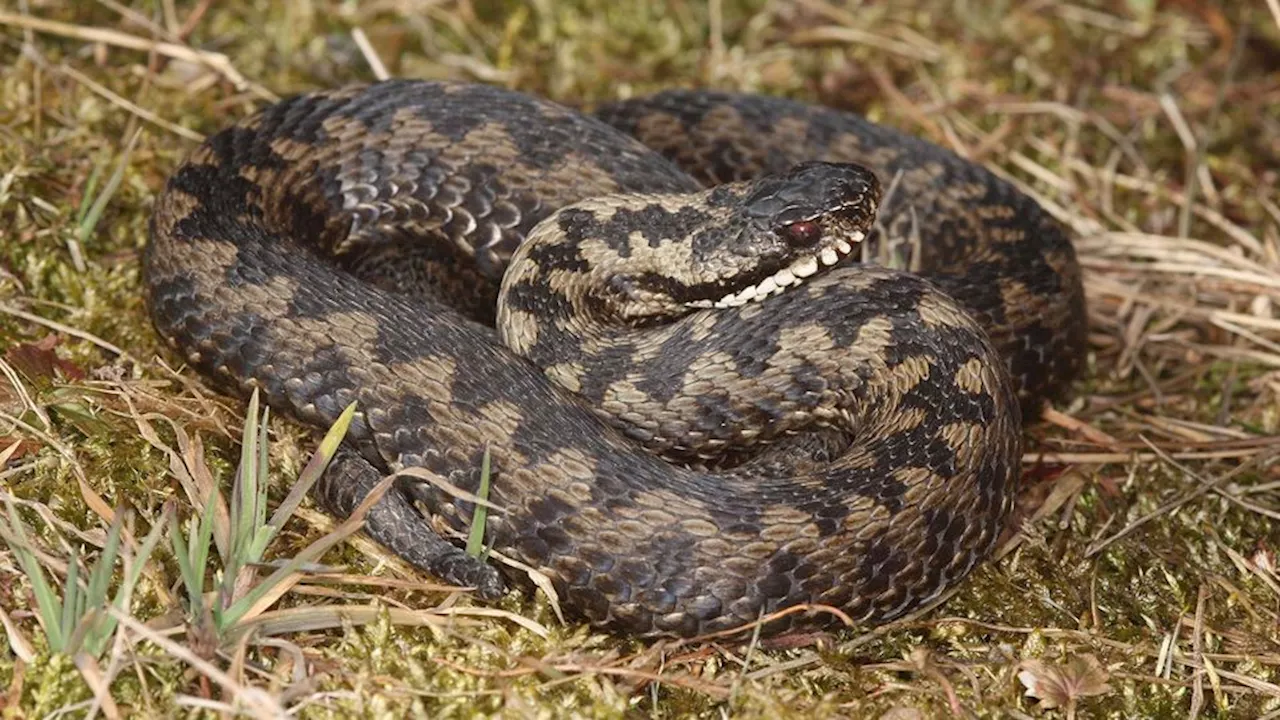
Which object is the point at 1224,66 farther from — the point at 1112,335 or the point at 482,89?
the point at 482,89

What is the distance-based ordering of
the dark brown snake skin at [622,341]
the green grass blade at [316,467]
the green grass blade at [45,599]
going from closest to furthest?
the green grass blade at [45,599] < the green grass blade at [316,467] < the dark brown snake skin at [622,341]

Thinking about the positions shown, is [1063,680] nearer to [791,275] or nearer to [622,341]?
[791,275]

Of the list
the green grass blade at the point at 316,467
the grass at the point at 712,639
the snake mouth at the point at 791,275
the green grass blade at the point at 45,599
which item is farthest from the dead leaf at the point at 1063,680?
the green grass blade at the point at 45,599

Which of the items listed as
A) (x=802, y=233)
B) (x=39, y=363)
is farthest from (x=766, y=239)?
(x=39, y=363)

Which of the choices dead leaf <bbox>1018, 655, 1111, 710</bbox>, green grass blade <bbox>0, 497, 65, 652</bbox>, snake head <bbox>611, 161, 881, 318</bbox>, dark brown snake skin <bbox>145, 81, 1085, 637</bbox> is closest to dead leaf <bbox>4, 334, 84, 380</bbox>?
dark brown snake skin <bbox>145, 81, 1085, 637</bbox>

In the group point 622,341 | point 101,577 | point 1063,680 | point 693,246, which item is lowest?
point 1063,680

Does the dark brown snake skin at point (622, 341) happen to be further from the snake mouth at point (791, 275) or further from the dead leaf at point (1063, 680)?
the dead leaf at point (1063, 680)

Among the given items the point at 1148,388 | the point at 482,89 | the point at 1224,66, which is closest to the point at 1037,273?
the point at 1148,388

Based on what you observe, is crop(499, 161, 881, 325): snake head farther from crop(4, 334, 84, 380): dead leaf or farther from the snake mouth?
crop(4, 334, 84, 380): dead leaf
